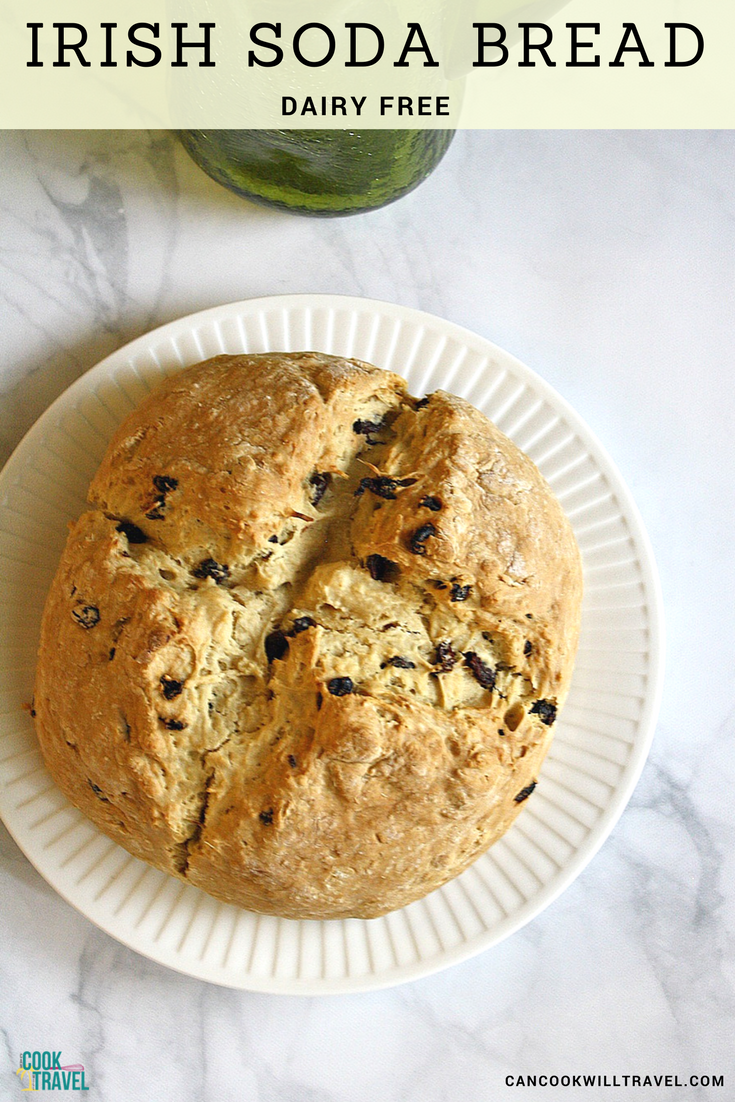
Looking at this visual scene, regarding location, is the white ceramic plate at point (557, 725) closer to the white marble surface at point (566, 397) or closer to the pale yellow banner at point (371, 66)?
the white marble surface at point (566, 397)

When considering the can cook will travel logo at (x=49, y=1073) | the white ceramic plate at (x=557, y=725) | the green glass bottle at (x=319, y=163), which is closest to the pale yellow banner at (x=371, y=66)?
the green glass bottle at (x=319, y=163)

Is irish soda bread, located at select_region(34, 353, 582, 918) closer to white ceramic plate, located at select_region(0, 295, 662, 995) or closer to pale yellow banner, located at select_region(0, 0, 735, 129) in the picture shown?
→ white ceramic plate, located at select_region(0, 295, 662, 995)

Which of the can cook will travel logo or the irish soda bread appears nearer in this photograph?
the irish soda bread

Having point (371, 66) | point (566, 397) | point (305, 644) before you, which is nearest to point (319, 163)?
point (371, 66)

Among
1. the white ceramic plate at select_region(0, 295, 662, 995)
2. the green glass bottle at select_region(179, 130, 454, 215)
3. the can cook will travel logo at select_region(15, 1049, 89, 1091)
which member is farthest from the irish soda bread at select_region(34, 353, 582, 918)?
the can cook will travel logo at select_region(15, 1049, 89, 1091)

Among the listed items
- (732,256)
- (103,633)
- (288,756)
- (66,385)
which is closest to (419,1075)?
(288,756)

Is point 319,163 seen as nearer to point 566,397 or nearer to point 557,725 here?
point 566,397

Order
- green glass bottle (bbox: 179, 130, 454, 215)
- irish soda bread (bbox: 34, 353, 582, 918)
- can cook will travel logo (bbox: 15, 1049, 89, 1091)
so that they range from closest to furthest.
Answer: irish soda bread (bbox: 34, 353, 582, 918) → green glass bottle (bbox: 179, 130, 454, 215) → can cook will travel logo (bbox: 15, 1049, 89, 1091)
